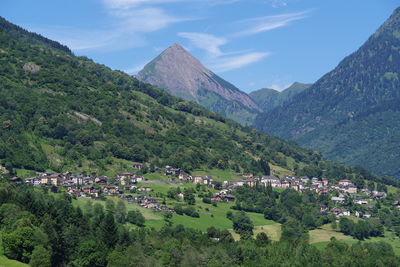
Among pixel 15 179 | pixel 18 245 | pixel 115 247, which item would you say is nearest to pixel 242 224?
pixel 15 179

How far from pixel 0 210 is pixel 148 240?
30.8 m

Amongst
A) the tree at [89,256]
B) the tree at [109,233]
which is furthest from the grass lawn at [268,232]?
the tree at [89,256]

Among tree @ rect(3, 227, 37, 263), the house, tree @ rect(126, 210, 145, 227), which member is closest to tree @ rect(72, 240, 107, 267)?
tree @ rect(3, 227, 37, 263)

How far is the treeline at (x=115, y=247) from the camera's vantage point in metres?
108

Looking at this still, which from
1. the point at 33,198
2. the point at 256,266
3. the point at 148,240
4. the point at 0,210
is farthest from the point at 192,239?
the point at 0,210

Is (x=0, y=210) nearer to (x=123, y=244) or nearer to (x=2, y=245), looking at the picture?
(x=2, y=245)

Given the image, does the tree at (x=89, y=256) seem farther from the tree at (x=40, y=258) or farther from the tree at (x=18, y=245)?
the tree at (x=18, y=245)

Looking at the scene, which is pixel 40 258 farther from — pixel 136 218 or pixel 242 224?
pixel 242 224

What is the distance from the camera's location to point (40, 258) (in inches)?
4003

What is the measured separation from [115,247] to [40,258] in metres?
24.9

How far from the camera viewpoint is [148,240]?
135 meters

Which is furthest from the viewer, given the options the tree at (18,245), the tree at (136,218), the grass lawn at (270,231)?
the grass lawn at (270,231)

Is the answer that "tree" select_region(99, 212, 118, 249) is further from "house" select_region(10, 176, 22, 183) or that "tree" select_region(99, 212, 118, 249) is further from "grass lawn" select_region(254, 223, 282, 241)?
"house" select_region(10, 176, 22, 183)

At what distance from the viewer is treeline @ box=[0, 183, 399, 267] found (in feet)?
353
